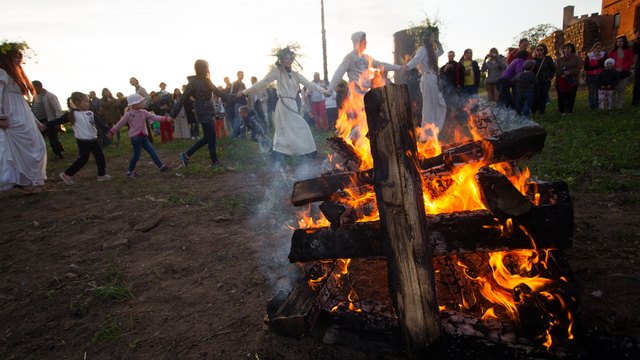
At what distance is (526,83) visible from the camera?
917 centimetres

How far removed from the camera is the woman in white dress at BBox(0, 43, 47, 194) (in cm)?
586

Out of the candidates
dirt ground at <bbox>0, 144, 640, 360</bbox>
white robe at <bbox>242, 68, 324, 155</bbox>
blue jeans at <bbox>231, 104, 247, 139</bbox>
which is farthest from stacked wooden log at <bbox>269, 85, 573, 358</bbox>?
blue jeans at <bbox>231, 104, 247, 139</bbox>

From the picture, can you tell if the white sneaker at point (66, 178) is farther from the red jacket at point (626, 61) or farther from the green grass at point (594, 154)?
the red jacket at point (626, 61)

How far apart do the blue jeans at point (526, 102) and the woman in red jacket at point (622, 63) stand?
8.54 feet

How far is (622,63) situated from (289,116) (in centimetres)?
1089

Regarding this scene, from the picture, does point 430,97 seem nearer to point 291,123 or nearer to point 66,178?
point 291,123

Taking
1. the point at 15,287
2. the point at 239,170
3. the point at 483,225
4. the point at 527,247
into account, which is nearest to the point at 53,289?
the point at 15,287

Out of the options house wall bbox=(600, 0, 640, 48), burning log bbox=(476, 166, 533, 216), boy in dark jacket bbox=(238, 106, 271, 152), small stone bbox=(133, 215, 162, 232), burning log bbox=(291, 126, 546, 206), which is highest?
house wall bbox=(600, 0, 640, 48)

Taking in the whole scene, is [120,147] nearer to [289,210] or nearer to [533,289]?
[289,210]

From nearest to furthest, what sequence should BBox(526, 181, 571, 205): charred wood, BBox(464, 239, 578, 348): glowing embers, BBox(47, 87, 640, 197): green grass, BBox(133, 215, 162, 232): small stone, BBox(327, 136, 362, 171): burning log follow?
1. BBox(464, 239, 578, 348): glowing embers
2. BBox(526, 181, 571, 205): charred wood
3. BBox(327, 136, 362, 171): burning log
4. BBox(133, 215, 162, 232): small stone
5. BBox(47, 87, 640, 197): green grass

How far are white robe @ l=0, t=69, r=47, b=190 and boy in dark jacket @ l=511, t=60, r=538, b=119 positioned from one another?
1267cm

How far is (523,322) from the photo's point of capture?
1.56m

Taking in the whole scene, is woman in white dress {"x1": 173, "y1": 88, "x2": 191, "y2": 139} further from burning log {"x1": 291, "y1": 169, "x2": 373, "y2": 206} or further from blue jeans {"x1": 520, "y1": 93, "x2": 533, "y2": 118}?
blue jeans {"x1": 520, "y1": 93, "x2": 533, "y2": 118}

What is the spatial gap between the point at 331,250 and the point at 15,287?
3.36 m
